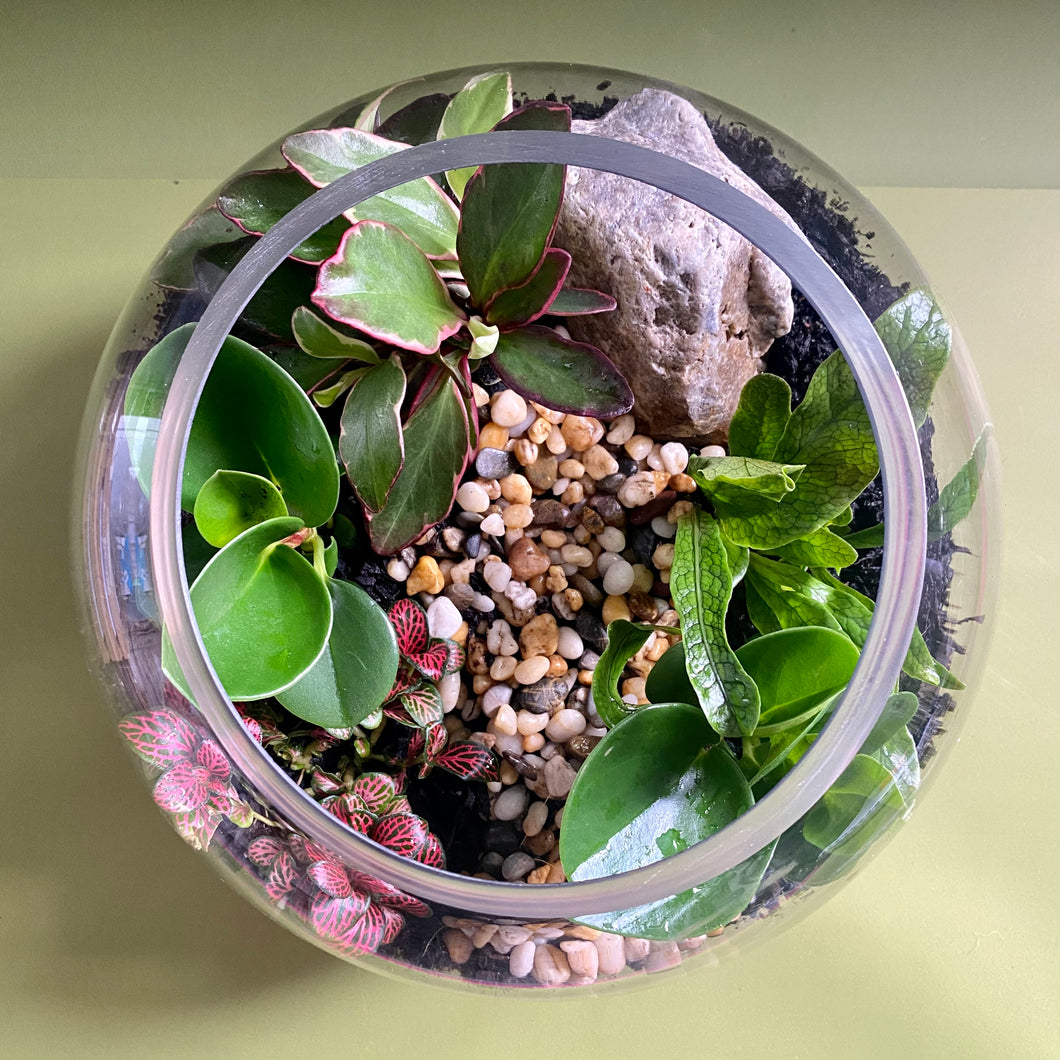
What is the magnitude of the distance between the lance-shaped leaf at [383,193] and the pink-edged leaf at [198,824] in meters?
0.32

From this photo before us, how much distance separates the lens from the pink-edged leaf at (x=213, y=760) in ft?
1.55

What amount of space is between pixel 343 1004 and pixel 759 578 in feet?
1.45

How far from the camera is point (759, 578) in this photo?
0.56m

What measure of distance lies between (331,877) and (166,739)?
4.4 inches

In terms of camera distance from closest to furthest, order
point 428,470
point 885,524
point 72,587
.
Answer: point 885,524, point 428,470, point 72,587

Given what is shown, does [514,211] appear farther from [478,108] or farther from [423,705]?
[423,705]

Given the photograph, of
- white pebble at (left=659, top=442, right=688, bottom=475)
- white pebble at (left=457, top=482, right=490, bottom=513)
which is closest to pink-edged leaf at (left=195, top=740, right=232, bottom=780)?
white pebble at (left=457, top=482, right=490, bottom=513)

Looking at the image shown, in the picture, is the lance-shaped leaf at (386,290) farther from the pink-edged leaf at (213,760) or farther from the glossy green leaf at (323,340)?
the pink-edged leaf at (213,760)

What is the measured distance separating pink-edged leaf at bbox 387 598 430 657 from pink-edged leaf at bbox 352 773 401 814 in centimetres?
7

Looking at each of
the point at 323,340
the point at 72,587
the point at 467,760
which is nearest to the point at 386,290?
the point at 323,340

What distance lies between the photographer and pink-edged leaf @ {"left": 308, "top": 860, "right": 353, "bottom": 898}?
1.60ft

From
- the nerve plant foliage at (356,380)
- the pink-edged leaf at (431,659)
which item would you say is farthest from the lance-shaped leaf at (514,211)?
the pink-edged leaf at (431,659)

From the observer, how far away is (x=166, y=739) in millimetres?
490

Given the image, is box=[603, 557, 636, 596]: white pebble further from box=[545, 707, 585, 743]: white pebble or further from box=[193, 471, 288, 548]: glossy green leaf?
box=[193, 471, 288, 548]: glossy green leaf
